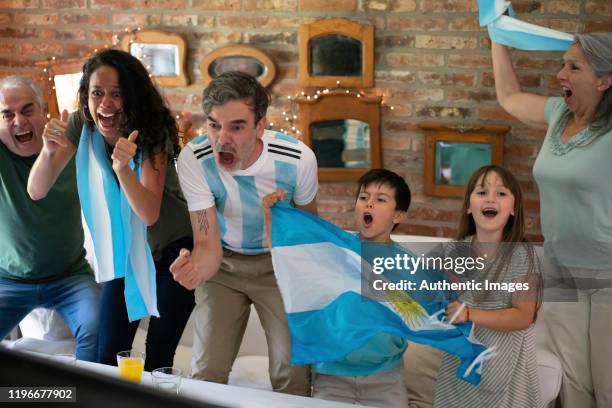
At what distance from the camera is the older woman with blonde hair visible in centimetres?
214

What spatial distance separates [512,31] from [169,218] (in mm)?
1240

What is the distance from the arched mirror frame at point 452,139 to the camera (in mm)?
3910

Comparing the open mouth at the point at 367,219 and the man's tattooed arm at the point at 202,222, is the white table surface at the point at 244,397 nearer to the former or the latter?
the man's tattooed arm at the point at 202,222

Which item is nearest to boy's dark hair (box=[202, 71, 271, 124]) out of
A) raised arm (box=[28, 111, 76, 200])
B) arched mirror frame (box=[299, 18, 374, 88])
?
raised arm (box=[28, 111, 76, 200])

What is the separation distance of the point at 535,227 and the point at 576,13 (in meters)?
1.06

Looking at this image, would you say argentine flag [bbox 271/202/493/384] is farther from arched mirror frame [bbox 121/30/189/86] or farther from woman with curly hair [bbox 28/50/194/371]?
arched mirror frame [bbox 121/30/189/86]

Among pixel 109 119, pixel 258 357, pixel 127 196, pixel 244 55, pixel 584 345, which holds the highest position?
pixel 244 55

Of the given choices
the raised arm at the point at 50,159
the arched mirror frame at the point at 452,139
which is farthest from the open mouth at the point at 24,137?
the arched mirror frame at the point at 452,139

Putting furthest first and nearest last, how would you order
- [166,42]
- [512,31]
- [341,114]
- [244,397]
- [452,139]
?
[166,42] < [341,114] < [452,139] < [512,31] < [244,397]

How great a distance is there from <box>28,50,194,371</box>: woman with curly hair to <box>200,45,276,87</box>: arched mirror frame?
6.06ft

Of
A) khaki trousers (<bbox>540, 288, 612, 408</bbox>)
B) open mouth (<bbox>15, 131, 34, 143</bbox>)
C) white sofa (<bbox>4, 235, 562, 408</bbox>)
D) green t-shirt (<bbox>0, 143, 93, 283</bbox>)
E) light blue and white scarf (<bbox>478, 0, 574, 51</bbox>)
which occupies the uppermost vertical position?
light blue and white scarf (<bbox>478, 0, 574, 51</bbox>)

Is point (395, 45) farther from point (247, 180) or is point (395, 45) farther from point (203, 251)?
point (203, 251)

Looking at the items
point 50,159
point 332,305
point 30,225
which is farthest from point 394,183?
point 30,225

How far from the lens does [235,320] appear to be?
2291 millimetres
